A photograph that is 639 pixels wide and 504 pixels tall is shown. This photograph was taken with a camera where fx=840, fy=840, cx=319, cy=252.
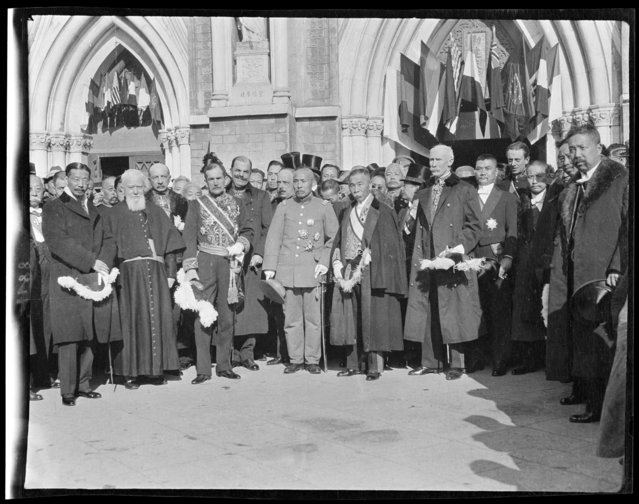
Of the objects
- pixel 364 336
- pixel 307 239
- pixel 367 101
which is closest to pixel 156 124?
pixel 367 101

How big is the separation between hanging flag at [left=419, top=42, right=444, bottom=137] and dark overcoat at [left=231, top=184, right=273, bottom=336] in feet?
5.50

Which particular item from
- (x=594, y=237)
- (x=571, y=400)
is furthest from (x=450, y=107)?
(x=571, y=400)

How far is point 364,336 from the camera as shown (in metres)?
7.04

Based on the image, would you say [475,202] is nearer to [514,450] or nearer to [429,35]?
[429,35]

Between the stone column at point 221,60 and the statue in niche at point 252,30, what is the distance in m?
0.17

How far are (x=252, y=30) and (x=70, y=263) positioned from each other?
2.38 meters

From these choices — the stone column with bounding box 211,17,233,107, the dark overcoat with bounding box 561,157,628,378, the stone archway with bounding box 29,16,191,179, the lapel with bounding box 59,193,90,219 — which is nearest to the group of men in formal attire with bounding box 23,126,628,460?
the lapel with bounding box 59,193,90,219

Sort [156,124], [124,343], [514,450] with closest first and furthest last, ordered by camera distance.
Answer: [514,450] < [124,343] < [156,124]

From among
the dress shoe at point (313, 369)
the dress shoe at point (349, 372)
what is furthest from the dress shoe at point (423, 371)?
the dress shoe at point (313, 369)

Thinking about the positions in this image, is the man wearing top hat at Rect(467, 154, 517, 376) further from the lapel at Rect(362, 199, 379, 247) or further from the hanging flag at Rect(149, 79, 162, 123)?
the hanging flag at Rect(149, 79, 162, 123)

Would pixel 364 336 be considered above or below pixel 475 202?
below

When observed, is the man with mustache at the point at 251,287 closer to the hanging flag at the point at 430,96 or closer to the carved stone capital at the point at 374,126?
the carved stone capital at the point at 374,126

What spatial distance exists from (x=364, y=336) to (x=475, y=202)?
1.46m

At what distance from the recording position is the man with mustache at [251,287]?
24.3 ft
